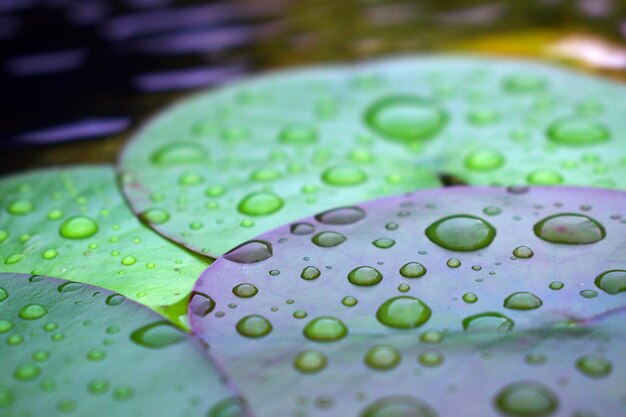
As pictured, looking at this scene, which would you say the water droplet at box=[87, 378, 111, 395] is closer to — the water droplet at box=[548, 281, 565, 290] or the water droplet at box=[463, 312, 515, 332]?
the water droplet at box=[463, 312, 515, 332]

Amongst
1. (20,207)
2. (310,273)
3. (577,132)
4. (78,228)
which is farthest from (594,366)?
(20,207)

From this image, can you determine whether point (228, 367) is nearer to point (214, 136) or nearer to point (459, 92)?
point (214, 136)

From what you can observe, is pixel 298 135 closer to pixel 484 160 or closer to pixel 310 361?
pixel 484 160

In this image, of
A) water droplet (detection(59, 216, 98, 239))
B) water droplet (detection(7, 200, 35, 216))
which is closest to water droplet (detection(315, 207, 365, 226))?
water droplet (detection(59, 216, 98, 239))

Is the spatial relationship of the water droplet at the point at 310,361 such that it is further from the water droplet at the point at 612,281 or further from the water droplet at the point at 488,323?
the water droplet at the point at 612,281

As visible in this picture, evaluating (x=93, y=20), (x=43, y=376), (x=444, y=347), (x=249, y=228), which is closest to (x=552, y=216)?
(x=444, y=347)
